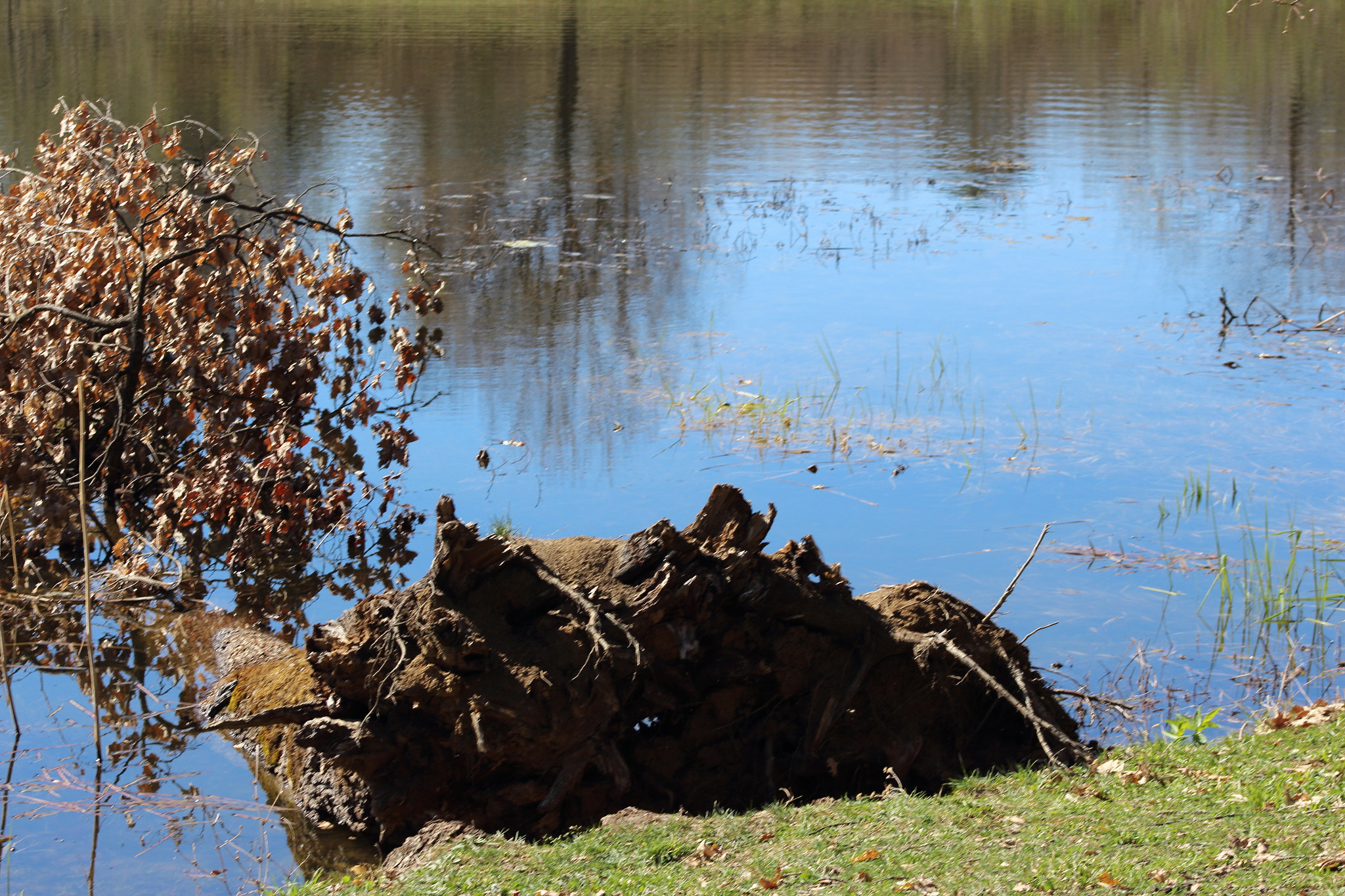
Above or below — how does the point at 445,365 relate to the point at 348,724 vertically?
above

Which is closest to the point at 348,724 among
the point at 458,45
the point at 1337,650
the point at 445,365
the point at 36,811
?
the point at 36,811

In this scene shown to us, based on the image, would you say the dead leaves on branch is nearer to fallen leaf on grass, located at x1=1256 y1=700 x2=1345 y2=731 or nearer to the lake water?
the lake water

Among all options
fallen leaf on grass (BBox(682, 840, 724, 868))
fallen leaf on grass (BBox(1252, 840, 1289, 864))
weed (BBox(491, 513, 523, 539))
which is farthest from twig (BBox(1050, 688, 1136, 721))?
weed (BBox(491, 513, 523, 539))

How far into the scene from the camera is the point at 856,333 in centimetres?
1384

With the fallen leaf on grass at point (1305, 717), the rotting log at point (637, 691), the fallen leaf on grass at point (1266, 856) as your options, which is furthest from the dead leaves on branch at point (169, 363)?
the fallen leaf on grass at point (1266, 856)

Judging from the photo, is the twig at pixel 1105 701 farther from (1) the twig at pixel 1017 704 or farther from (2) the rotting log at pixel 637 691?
(1) the twig at pixel 1017 704

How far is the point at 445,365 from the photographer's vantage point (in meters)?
12.9

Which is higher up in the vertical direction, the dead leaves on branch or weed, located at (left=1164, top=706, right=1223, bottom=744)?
the dead leaves on branch

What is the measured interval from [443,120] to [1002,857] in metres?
24.5

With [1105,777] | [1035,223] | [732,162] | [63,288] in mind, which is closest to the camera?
[1105,777]

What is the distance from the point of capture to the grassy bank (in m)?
4.65

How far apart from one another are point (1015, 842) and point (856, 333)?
30.2 ft

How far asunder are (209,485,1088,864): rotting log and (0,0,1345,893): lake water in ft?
2.69

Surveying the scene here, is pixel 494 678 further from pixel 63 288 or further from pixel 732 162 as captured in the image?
pixel 732 162
